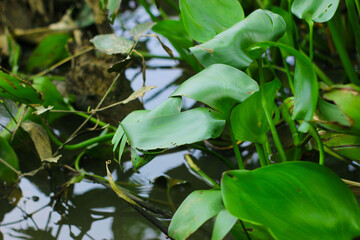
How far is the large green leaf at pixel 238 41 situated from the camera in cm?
55

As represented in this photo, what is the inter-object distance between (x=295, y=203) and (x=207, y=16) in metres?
0.34

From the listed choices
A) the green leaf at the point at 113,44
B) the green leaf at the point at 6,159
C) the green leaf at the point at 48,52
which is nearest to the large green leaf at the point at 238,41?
the green leaf at the point at 113,44

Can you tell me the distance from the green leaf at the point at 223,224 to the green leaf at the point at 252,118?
18 centimetres

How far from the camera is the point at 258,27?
0.56 meters

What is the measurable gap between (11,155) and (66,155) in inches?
6.4

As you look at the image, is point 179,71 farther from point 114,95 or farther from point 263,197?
point 263,197

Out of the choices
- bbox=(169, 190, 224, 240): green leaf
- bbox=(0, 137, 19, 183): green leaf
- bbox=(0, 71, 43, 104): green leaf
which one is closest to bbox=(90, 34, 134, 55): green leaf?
bbox=(0, 71, 43, 104): green leaf

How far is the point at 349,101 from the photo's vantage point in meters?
0.50

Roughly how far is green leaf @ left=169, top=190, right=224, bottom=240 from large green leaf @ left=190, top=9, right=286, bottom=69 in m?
0.20

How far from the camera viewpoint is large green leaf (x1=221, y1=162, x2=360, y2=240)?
504 mm

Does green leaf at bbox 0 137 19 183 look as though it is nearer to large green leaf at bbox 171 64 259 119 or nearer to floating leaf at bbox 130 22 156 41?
floating leaf at bbox 130 22 156 41

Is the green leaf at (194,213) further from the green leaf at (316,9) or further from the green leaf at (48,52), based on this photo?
the green leaf at (48,52)

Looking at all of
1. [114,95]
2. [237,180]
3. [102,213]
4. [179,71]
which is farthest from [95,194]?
[179,71]

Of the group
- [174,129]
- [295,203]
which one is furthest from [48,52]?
[295,203]
